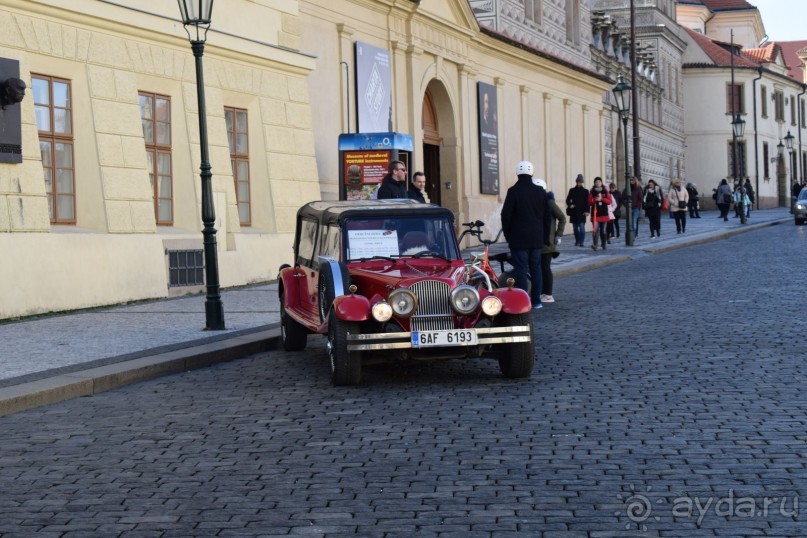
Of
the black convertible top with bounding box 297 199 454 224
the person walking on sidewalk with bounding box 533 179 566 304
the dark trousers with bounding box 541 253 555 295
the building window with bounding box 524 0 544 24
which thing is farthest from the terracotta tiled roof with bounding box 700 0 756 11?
the black convertible top with bounding box 297 199 454 224

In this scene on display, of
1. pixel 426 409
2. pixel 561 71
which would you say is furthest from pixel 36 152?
pixel 561 71

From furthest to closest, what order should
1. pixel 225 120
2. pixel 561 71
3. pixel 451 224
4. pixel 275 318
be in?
pixel 561 71 → pixel 225 120 → pixel 275 318 → pixel 451 224

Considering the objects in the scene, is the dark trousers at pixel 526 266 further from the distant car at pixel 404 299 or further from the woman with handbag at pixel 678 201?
the woman with handbag at pixel 678 201

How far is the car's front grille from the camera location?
10320 millimetres

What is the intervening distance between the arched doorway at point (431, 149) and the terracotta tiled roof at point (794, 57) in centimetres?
9756

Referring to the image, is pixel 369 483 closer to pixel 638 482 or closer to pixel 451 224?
pixel 638 482

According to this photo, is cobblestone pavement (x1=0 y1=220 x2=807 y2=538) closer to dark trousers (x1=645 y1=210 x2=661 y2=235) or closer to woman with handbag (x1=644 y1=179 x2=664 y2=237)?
woman with handbag (x1=644 y1=179 x2=664 y2=237)

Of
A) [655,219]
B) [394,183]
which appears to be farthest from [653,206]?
[394,183]

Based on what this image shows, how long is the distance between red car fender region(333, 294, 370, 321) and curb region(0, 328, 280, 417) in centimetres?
195

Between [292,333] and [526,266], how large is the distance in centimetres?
438

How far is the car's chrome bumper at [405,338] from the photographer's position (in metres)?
10.1

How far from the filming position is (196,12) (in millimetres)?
13969

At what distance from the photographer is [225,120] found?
21.1 meters

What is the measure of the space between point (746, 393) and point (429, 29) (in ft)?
76.4
